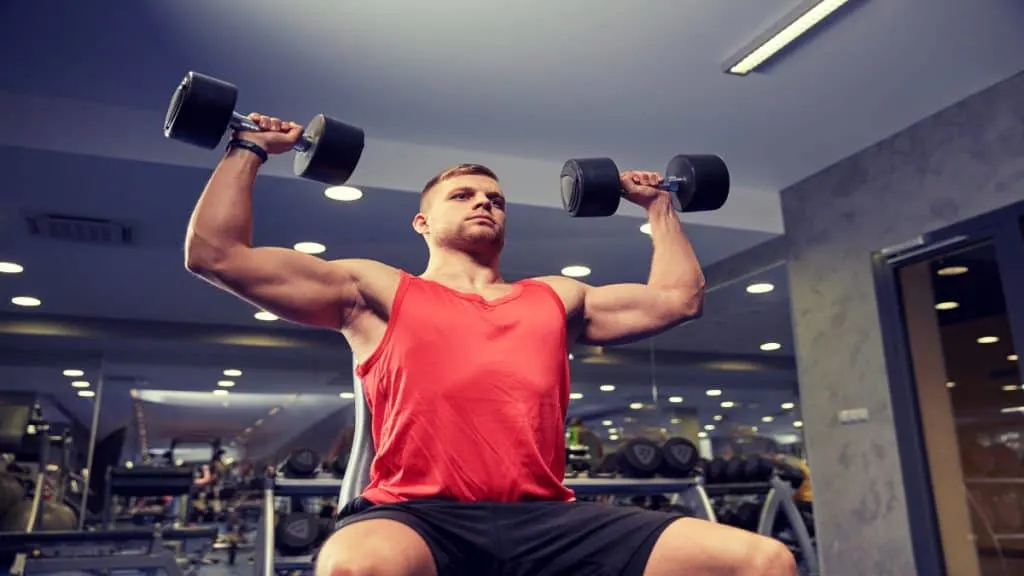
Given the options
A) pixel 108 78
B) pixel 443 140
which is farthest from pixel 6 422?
pixel 443 140

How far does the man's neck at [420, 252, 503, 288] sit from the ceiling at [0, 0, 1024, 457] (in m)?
1.30

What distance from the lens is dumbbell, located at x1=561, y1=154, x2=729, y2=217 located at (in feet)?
4.80

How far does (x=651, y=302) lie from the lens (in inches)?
55.0

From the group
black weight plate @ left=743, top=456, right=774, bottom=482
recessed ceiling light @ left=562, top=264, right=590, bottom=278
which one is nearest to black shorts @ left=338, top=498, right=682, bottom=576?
recessed ceiling light @ left=562, top=264, right=590, bottom=278

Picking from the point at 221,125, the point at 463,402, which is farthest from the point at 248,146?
the point at 463,402

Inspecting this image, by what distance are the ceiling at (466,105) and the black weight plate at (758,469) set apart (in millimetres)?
402

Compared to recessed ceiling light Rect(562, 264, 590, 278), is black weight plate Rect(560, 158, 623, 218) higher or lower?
lower

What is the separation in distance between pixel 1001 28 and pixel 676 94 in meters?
1.06

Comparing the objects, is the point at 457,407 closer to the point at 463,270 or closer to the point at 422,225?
the point at 463,270

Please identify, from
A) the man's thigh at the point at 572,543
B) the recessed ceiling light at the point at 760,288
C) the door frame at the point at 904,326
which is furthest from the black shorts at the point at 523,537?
the recessed ceiling light at the point at 760,288

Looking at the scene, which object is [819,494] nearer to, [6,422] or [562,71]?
[562,71]

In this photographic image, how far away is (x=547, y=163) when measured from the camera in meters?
3.59

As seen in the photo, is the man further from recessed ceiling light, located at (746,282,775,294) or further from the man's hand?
recessed ceiling light, located at (746,282,775,294)

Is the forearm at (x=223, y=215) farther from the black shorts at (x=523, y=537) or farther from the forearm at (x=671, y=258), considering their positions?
the forearm at (x=671, y=258)
